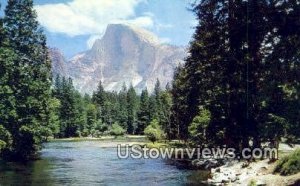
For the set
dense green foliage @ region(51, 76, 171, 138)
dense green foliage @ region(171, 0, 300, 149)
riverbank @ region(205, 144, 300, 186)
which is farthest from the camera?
dense green foliage @ region(51, 76, 171, 138)

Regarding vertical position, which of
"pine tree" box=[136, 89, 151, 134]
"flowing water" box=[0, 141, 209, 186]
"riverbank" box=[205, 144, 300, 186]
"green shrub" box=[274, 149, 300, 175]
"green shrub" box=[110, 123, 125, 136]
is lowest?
"flowing water" box=[0, 141, 209, 186]

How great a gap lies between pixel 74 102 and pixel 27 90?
324ft

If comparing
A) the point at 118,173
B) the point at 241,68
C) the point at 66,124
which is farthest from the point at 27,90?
the point at 66,124

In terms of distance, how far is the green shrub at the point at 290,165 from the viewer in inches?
970

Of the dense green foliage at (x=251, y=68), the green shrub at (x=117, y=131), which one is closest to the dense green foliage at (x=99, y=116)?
the green shrub at (x=117, y=131)

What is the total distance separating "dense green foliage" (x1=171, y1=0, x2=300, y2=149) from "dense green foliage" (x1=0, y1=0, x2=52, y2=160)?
21.5m

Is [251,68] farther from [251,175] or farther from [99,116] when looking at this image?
[99,116]

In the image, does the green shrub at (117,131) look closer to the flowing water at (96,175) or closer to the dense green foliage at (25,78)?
the dense green foliage at (25,78)

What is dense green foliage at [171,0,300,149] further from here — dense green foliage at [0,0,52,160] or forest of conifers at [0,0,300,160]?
dense green foliage at [0,0,52,160]

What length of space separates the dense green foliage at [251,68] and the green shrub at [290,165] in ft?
8.09

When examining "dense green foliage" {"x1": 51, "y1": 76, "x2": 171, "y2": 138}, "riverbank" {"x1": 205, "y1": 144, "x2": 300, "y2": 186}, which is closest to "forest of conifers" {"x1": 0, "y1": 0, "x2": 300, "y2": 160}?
"riverbank" {"x1": 205, "y1": 144, "x2": 300, "y2": 186}

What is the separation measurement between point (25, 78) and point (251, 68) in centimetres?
2720

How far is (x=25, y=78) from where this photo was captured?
167 ft

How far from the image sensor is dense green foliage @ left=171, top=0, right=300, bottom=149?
28.4m
